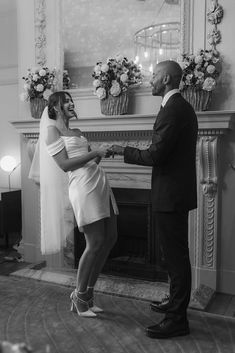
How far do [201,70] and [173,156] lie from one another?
1059 millimetres

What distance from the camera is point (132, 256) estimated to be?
3.77 m

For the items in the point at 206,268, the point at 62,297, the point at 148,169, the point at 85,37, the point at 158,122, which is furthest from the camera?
the point at 85,37

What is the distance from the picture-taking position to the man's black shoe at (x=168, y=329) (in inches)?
93.7

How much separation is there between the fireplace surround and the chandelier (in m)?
0.52

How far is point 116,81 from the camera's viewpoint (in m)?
3.30

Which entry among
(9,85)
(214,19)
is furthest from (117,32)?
(9,85)

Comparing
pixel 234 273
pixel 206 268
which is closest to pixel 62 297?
pixel 206 268

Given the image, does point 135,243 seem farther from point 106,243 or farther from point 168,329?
point 168,329

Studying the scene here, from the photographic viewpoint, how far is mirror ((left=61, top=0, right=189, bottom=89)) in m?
3.33

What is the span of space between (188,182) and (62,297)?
1.39 metres

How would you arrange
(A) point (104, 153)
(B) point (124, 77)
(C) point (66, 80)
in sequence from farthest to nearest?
1. (C) point (66, 80)
2. (B) point (124, 77)
3. (A) point (104, 153)

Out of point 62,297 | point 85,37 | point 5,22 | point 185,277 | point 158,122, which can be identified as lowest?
point 62,297

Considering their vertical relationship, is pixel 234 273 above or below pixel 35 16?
below

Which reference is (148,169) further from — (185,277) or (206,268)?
(185,277)
